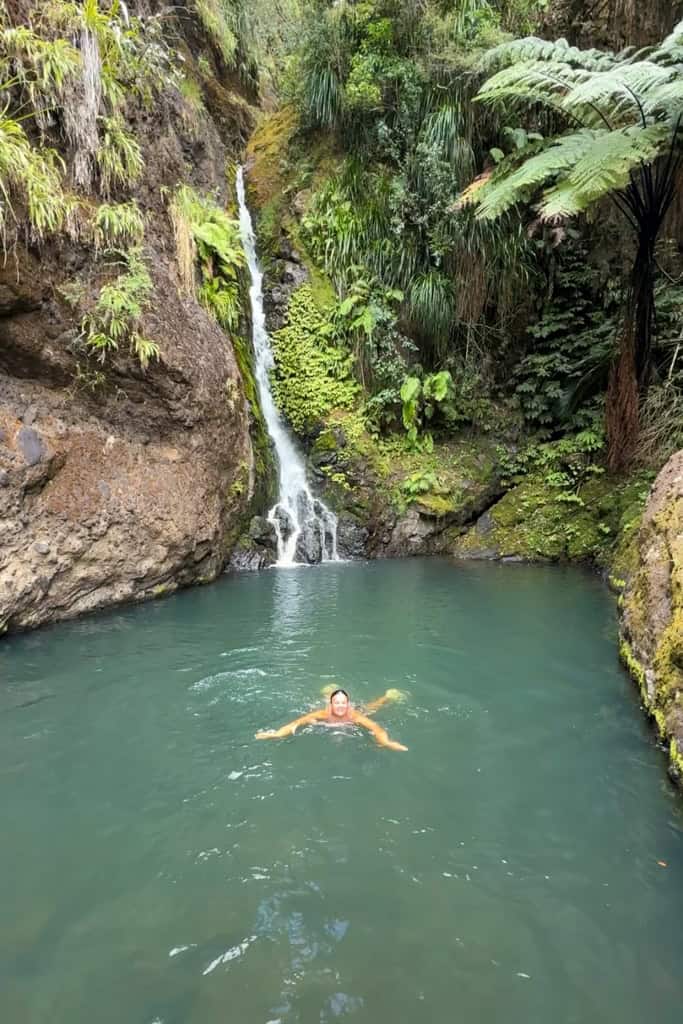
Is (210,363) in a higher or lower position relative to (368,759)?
higher

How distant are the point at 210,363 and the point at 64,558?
3318 millimetres

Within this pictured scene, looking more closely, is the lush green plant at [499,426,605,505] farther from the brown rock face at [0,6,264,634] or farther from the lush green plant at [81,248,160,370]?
the lush green plant at [81,248,160,370]

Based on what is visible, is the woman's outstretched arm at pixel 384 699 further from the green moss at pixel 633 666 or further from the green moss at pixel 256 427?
the green moss at pixel 256 427

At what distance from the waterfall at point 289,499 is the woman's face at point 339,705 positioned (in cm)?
565

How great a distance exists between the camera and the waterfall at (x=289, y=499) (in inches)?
400

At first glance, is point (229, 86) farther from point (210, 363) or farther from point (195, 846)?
point (195, 846)

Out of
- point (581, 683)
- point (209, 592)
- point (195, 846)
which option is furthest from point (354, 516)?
point (195, 846)

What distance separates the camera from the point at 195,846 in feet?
10.1

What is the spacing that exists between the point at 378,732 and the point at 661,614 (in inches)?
84.6

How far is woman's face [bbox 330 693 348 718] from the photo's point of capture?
4301mm

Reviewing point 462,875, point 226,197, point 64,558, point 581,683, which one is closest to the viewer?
point 462,875

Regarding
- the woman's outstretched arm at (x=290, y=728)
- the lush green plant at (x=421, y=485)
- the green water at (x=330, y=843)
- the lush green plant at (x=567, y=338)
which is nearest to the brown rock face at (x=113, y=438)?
the green water at (x=330, y=843)

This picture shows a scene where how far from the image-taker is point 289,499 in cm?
1046

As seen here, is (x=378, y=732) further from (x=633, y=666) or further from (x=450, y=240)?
(x=450, y=240)
